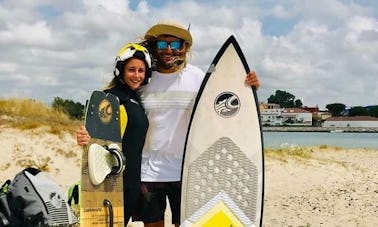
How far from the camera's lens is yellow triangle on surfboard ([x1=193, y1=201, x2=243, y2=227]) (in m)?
3.81

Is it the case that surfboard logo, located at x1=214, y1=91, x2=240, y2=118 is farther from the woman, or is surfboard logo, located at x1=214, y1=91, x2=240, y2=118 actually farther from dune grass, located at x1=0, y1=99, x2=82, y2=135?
dune grass, located at x1=0, y1=99, x2=82, y2=135

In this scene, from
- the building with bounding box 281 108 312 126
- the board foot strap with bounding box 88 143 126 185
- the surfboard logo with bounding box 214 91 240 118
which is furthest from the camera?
the building with bounding box 281 108 312 126

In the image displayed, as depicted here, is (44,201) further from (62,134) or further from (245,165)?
(62,134)

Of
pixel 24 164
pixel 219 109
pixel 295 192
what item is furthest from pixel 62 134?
pixel 219 109

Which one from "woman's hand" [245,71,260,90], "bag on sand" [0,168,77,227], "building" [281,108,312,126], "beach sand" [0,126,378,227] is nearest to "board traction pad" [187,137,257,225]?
"woman's hand" [245,71,260,90]

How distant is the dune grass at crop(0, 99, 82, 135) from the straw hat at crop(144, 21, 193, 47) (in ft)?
29.1

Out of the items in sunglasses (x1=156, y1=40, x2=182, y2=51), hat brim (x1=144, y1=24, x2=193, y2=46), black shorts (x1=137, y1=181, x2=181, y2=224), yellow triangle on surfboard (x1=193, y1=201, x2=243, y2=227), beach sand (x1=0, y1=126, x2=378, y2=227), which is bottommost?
beach sand (x1=0, y1=126, x2=378, y2=227)

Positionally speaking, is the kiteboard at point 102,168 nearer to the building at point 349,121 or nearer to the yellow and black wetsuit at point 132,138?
the yellow and black wetsuit at point 132,138

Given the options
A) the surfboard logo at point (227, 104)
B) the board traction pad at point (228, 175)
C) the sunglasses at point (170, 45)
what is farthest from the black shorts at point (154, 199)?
the sunglasses at point (170, 45)

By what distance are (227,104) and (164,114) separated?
25.5 inches

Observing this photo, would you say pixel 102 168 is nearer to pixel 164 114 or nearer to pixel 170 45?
pixel 164 114

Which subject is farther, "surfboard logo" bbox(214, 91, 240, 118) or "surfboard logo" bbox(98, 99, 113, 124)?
"surfboard logo" bbox(214, 91, 240, 118)

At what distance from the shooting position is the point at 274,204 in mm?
8500

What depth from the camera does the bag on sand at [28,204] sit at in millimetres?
3178
